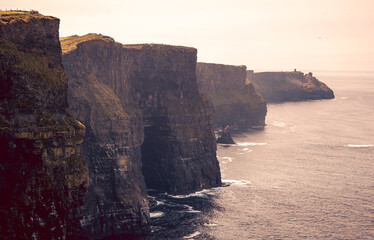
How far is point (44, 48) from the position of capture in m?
78.9

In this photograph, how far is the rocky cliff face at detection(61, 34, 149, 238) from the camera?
110 meters

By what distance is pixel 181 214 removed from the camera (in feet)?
411

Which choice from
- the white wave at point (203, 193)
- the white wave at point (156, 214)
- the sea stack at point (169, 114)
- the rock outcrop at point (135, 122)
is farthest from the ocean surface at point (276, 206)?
the rock outcrop at point (135, 122)

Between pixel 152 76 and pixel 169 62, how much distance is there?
21.1 ft

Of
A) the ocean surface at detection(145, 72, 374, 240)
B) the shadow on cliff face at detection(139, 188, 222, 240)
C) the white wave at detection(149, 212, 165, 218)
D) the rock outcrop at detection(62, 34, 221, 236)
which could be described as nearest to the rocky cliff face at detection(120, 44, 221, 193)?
the rock outcrop at detection(62, 34, 221, 236)

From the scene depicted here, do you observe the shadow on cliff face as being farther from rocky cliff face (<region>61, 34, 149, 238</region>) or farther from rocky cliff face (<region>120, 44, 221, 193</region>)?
rocky cliff face (<region>120, 44, 221, 193</region>)

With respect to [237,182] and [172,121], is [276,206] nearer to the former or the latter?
[237,182]

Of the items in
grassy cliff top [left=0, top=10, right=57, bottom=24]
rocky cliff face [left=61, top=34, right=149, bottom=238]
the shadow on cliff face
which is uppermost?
grassy cliff top [left=0, top=10, right=57, bottom=24]

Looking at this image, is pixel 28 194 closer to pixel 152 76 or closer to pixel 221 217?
pixel 221 217

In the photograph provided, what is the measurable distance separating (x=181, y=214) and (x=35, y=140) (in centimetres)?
6064

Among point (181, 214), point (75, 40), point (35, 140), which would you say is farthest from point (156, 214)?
point (35, 140)

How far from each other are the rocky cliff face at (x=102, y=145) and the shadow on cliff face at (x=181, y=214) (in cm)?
467

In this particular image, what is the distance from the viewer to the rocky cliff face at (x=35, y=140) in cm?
6788

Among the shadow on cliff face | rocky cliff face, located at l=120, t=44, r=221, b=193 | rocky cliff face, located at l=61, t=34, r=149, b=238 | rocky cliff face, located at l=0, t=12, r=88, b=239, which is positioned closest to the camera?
rocky cliff face, located at l=0, t=12, r=88, b=239
